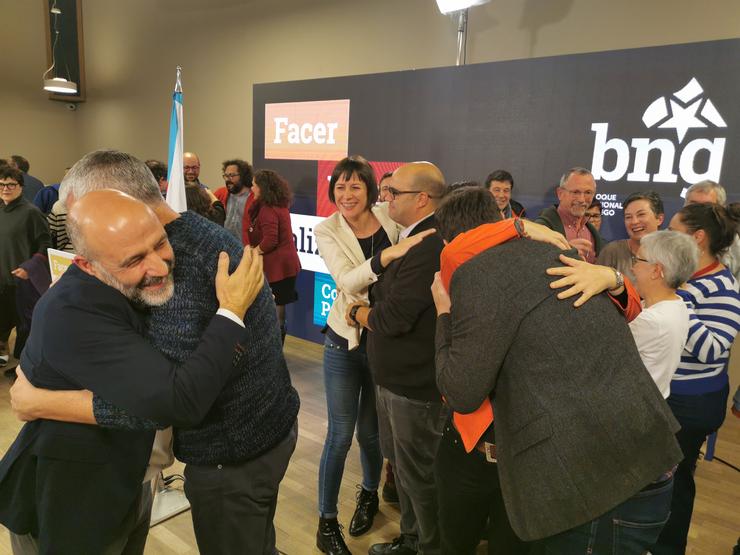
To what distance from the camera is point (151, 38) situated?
324 inches

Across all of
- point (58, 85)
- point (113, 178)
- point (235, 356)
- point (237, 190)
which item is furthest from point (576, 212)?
point (58, 85)

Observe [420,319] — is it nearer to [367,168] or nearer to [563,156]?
→ [367,168]

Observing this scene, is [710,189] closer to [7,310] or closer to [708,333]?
[708,333]

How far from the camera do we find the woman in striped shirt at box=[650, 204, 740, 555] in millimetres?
1891

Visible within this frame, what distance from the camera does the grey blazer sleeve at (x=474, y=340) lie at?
3.71 feet

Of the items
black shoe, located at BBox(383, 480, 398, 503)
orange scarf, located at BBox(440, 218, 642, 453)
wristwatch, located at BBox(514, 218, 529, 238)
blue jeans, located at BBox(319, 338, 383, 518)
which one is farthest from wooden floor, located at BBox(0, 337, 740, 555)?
wristwatch, located at BBox(514, 218, 529, 238)

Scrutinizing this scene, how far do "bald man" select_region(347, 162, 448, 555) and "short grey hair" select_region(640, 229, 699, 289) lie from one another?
0.76m

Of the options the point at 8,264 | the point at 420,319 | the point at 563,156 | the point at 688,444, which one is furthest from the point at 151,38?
the point at 688,444

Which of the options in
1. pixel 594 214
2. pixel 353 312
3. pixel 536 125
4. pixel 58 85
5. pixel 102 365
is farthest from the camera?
pixel 58 85

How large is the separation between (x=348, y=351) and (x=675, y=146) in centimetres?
241

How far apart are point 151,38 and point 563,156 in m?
7.44

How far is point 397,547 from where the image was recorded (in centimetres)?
222

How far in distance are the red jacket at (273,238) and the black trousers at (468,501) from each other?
9.93 feet

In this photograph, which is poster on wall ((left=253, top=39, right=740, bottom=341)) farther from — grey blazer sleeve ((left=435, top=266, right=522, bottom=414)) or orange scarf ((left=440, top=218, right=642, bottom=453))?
grey blazer sleeve ((left=435, top=266, right=522, bottom=414))
